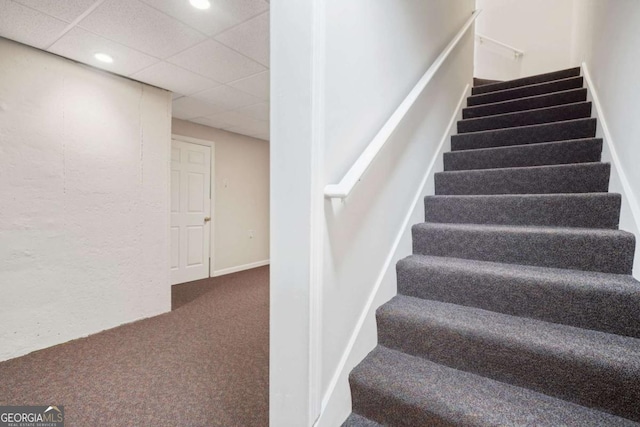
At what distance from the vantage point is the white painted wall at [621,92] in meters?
1.28

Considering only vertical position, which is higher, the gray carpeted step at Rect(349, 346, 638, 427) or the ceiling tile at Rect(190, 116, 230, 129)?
the ceiling tile at Rect(190, 116, 230, 129)

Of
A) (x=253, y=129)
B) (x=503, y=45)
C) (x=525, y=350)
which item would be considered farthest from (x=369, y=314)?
(x=503, y=45)

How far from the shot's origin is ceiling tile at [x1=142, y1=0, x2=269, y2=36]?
1.61 m

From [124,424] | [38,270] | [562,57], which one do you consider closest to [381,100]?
[124,424]

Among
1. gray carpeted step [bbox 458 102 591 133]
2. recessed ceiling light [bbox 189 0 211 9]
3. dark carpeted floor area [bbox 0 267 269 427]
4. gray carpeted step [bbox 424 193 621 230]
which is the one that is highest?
recessed ceiling light [bbox 189 0 211 9]

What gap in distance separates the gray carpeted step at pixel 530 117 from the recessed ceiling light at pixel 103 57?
2.91 meters

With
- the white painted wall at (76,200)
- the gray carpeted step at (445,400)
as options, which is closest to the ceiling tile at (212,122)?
the white painted wall at (76,200)

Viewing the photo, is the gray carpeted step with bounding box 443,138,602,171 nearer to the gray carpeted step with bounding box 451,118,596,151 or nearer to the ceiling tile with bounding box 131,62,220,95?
the gray carpeted step with bounding box 451,118,596,151

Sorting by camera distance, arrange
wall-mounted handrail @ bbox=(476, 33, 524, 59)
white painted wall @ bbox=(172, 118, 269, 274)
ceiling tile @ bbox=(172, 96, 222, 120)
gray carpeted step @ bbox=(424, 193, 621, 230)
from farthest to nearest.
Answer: white painted wall @ bbox=(172, 118, 269, 274), wall-mounted handrail @ bbox=(476, 33, 524, 59), ceiling tile @ bbox=(172, 96, 222, 120), gray carpeted step @ bbox=(424, 193, 621, 230)

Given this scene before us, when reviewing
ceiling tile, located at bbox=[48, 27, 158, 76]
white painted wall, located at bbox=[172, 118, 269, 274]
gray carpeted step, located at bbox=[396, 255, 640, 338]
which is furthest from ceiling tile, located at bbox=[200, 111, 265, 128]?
gray carpeted step, located at bbox=[396, 255, 640, 338]

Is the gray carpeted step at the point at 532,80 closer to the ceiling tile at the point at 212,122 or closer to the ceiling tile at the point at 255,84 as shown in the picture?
the ceiling tile at the point at 255,84

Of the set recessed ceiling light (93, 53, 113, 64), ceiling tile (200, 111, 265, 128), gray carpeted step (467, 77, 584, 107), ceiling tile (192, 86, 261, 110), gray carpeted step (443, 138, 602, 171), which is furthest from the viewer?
ceiling tile (200, 111, 265, 128)

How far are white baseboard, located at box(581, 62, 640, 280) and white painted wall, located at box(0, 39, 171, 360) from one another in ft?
11.1

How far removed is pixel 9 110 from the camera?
202 cm
